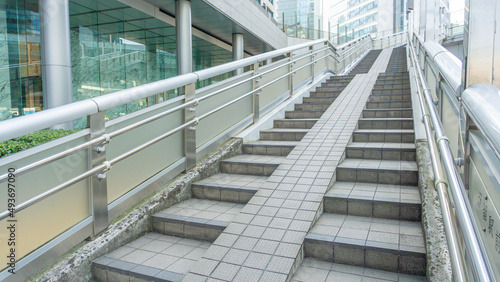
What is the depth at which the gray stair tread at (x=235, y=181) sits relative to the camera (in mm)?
3725

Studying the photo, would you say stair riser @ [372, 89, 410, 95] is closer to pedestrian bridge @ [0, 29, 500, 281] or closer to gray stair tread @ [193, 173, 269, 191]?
pedestrian bridge @ [0, 29, 500, 281]

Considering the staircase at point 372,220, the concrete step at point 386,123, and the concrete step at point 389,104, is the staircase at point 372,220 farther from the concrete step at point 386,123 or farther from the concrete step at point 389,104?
the concrete step at point 389,104

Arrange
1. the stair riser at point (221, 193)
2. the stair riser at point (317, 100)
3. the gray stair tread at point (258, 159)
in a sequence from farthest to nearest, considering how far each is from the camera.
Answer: the stair riser at point (317, 100), the gray stair tread at point (258, 159), the stair riser at point (221, 193)

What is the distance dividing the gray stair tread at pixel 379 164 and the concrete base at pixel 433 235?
44 cm

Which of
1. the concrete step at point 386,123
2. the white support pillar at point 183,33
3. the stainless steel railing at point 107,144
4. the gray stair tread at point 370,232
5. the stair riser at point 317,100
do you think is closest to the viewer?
the stainless steel railing at point 107,144

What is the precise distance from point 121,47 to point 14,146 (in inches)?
308

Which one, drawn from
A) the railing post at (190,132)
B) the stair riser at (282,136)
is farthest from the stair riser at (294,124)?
the railing post at (190,132)

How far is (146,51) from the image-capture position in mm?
12141

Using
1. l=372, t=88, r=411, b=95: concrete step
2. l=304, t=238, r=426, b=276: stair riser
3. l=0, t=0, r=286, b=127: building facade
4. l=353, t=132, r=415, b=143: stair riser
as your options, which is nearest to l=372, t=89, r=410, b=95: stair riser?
l=372, t=88, r=411, b=95: concrete step

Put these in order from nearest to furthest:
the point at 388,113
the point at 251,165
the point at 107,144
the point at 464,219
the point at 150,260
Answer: the point at 464,219 < the point at 150,260 < the point at 107,144 < the point at 251,165 < the point at 388,113

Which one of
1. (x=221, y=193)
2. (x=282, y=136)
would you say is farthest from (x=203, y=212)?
(x=282, y=136)

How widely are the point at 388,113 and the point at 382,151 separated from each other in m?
1.72

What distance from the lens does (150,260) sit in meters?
2.70

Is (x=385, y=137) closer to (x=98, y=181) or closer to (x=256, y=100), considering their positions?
(x=256, y=100)
